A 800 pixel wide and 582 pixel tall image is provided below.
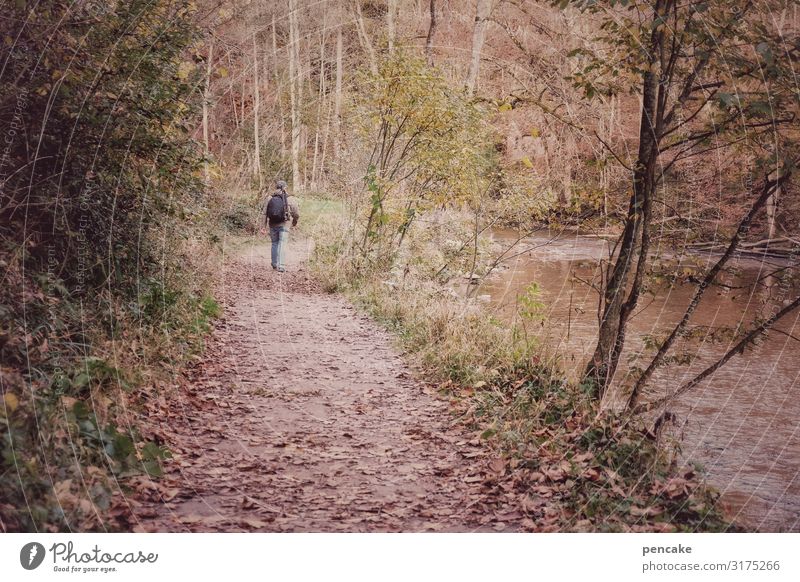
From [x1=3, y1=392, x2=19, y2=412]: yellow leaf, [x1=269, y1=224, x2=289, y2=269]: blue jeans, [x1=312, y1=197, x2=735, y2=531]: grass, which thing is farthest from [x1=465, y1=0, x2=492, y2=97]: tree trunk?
[x1=3, y1=392, x2=19, y2=412]: yellow leaf

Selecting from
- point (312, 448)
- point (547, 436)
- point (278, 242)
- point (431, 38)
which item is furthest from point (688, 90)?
point (431, 38)

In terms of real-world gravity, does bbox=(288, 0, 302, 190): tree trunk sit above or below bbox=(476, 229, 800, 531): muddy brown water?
above

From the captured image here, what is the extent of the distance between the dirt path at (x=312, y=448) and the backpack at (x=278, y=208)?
4.11m

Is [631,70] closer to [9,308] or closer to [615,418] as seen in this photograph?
[615,418]

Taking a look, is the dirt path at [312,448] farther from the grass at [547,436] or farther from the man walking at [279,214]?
the man walking at [279,214]

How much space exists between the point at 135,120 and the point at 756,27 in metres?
5.30

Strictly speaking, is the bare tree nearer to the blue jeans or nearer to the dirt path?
the blue jeans

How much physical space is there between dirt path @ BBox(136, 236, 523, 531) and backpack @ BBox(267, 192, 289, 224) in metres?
4.11

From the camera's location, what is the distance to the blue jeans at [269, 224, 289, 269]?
12820 mm

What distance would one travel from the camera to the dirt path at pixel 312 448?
4023 millimetres

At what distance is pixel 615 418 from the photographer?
5.54 m

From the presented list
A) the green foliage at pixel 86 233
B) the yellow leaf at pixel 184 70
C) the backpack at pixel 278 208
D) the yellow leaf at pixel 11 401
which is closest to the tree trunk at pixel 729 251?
the green foliage at pixel 86 233

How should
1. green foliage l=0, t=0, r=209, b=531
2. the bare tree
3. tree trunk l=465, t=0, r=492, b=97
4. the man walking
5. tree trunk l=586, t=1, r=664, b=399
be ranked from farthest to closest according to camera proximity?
1. the bare tree
2. tree trunk l=465, t=0, r=492, b=97
3. the man walking
4. tree trunk l=586, t=1, r=664, b=399
5. green foliage l=0, t=0, r=209, b=531

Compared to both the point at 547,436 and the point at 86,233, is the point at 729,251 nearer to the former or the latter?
the point at 547,436
